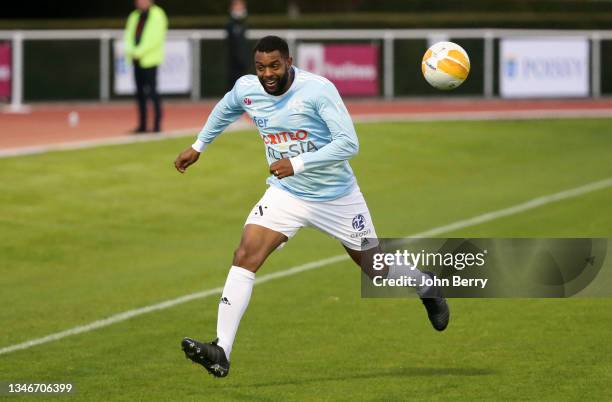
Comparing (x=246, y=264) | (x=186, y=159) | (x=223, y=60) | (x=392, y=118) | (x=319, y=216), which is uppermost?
(x=223, y=60)

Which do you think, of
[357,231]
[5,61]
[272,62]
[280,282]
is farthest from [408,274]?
[5,61]

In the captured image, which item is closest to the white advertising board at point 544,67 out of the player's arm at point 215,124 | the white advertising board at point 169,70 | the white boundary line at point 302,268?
the white advertising board at point 169,70

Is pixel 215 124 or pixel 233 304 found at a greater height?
pixel 215 124

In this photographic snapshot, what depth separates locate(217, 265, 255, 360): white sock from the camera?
28.0 ft

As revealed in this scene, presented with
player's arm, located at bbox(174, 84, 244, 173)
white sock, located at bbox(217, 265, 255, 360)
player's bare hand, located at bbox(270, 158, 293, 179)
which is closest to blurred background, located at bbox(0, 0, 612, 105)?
player's arm, located at bbox(174, 84, 244, 173)

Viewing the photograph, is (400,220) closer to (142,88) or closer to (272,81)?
(142,88)

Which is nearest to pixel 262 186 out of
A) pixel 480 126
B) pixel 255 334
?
pixel 480 126

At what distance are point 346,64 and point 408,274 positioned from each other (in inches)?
896

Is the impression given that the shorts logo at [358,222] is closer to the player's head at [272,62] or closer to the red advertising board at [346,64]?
the player's head at [272,62]

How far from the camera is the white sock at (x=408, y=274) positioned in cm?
916

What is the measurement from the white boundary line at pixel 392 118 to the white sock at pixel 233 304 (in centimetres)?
1320

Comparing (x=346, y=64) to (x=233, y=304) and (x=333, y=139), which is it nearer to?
(x=333, y=139)

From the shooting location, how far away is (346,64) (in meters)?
31.7

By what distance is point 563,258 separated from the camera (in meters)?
10.4
